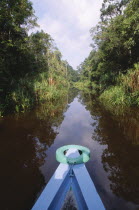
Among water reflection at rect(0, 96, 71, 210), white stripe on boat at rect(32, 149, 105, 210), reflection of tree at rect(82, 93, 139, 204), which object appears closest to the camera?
white stripe on boat at rect(32, 149, 105, 210)

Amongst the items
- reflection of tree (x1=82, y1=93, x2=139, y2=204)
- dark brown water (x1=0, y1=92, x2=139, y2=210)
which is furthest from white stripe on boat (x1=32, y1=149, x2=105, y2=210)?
reflection of tree (x1=82, y1=93, x2=139, y2=204)

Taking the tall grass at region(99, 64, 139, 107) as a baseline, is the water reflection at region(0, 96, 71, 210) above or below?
below

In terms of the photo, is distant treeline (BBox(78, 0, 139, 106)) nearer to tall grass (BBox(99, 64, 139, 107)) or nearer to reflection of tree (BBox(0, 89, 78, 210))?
tall grass (BBox(99, 64, 139, 107))

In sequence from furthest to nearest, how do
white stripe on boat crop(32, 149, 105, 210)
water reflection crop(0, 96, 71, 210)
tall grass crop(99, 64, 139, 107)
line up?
1. tall grass crop(99, 64, 139, 107)
2. water reflection crop(0, 96, 71, 210)
3. white stripe on boat crop(32, 149, 105, 210)

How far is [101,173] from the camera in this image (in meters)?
2.45

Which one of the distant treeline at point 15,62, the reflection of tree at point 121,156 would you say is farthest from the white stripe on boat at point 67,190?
the distant treeline at point 15,62

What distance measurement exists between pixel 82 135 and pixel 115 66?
9.53 meters

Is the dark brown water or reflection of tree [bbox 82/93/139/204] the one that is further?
reflection of tree [bbox 82/93/139/204]

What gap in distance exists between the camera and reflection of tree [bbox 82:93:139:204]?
208 cm

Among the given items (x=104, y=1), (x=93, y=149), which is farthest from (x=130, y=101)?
(x=104, y=1)

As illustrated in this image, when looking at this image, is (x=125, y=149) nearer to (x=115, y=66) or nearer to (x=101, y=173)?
(x=101, y=173)

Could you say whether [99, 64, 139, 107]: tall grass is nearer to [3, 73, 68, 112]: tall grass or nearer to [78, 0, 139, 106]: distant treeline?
[78, 0, 139, 106]: distant treeline

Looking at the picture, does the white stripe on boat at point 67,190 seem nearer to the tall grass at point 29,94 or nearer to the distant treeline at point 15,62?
the distant treeline at point 15,62

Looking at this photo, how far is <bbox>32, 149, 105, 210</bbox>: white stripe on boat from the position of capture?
1.58 metres
